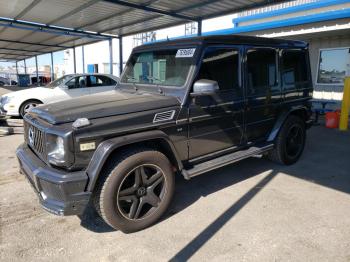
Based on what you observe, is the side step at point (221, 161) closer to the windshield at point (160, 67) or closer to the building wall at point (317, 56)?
the windshield at point (160, 67)

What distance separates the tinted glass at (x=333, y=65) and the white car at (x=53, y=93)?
8.46 metres

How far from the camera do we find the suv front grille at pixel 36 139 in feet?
10.6

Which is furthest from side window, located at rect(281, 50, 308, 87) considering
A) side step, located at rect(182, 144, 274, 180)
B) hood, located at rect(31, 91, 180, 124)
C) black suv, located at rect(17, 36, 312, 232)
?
hood, located at rect(31, 91, 180, 124)

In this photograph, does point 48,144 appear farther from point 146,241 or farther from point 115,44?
point 115,44

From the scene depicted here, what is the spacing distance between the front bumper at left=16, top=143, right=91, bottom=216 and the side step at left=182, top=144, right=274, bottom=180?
1.27m

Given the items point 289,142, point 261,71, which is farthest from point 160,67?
point 289,142

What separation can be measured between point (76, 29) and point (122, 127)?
1182 cm

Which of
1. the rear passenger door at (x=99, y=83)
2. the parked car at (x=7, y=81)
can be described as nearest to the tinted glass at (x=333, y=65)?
the rear passenger door at (x=99, y=83)

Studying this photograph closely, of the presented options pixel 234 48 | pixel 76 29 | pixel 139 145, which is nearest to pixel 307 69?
pixel 234 48

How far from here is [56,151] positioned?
3.04 meters

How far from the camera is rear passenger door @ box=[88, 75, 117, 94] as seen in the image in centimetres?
1023

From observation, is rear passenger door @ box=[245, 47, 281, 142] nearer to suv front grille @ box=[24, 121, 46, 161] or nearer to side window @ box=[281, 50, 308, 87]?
side window @ box=[281, 50, 308, 87]

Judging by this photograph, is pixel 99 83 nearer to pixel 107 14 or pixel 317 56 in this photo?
pixel 107 14

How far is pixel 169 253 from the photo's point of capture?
118 inches
